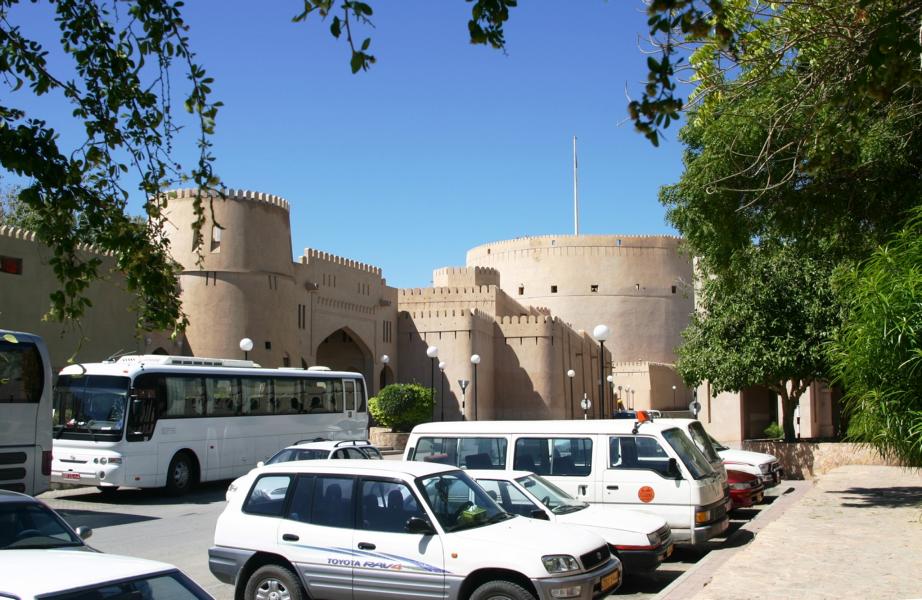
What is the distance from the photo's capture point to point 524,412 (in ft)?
161

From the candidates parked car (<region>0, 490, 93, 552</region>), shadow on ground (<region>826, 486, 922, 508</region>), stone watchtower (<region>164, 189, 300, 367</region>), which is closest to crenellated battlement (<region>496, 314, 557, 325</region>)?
stone watchtower (<region>164, 189, 300, 367</region>)

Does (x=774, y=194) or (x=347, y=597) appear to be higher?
(x=774, y=194)

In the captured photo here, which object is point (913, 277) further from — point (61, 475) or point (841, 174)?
point (61, 475)

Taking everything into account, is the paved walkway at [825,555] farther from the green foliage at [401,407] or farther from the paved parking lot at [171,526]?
the green foliage at [401,407]

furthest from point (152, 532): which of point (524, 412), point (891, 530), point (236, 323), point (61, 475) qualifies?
point (524, 412)

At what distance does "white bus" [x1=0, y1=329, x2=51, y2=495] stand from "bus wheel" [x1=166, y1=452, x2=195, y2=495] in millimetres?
4079

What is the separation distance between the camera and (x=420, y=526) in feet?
21.5

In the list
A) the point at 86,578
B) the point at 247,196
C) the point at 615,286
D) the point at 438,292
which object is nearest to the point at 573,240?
the point at 615,286

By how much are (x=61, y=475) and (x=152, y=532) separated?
454 centimetres

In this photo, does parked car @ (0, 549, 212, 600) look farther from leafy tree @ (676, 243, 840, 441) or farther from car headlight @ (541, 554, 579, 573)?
leafy tree @ (676, 243, 840, 441)

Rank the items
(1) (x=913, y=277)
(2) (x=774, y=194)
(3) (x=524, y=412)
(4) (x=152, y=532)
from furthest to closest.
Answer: (3) (x=524, y=412)
(2) (x=774, y=194)
(4) (x=152, y=532)
(1) (x=913, y=277)

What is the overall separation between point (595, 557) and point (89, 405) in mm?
12527

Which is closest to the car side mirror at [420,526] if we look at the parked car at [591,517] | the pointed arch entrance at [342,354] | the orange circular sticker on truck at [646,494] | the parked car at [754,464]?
the parked car at [591,517]

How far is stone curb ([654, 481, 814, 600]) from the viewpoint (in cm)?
757
